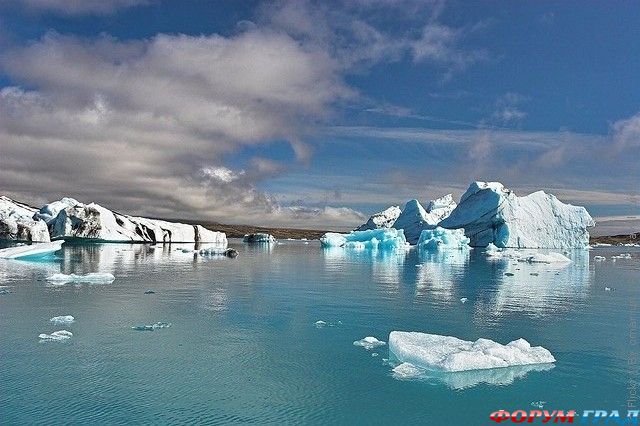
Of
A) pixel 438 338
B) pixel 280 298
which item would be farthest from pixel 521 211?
pixel 438 338

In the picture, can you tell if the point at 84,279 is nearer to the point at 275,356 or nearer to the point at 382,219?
the point at 275,356

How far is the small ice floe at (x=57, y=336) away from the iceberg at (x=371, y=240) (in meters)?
57.1

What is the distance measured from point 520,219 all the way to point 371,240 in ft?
67.3

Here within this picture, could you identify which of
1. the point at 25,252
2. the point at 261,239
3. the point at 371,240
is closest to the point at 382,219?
the point at 261,239

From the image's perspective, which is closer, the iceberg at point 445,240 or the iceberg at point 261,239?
the iceberg at point 445,240

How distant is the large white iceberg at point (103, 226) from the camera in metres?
58.2

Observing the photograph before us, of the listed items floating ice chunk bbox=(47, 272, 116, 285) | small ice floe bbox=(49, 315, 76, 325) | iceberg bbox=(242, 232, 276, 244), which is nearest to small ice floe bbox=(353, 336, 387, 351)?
small ice floe bbox=(49, 315, 76, 325)

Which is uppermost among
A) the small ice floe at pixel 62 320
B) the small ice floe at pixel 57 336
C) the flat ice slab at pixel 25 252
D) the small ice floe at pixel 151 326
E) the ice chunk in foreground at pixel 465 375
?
the flat ice slab at pixel 25 252

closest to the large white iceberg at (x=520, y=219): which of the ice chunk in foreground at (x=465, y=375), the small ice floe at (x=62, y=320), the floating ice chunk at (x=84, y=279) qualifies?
the floating ice chunk at (x=84, y=279)

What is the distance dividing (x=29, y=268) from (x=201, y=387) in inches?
849

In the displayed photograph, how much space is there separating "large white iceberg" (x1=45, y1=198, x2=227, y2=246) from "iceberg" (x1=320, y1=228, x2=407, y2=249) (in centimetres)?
2158

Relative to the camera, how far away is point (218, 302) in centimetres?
1527

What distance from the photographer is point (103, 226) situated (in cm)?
5947

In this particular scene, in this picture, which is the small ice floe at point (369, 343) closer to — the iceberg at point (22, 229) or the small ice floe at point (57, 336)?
the small ice floe at point (57, 336)
